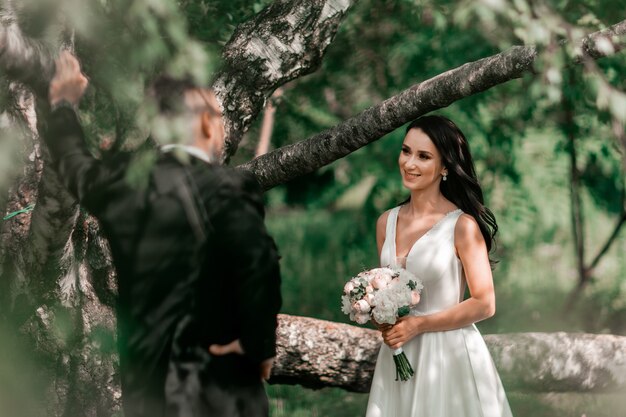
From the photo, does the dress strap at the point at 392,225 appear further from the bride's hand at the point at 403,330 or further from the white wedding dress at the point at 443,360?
the bride's hand at the point at 403,330

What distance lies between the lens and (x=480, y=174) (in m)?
8.77

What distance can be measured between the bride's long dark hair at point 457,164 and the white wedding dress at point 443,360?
106mm

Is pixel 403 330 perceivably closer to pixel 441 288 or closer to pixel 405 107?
pixel 441 288

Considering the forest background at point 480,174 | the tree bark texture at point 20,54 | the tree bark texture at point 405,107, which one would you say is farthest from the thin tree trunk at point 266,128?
the tree bark texture at point 20,54

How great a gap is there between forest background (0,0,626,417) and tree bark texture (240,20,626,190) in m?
0.34

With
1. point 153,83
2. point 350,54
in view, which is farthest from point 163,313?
point 350,54

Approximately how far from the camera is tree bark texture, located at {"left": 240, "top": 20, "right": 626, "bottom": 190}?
16.3ft

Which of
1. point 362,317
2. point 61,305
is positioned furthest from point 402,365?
point 61,305

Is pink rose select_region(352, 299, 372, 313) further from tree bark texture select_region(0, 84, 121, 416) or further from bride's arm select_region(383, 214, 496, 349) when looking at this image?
tree bark texture select_region(0, 84, 121, 416)

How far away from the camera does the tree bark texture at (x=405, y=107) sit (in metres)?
4.96

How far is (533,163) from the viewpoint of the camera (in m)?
9.34

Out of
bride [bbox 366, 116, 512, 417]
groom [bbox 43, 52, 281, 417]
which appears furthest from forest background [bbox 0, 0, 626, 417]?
groom [bbox 43, 52, 281, 417]

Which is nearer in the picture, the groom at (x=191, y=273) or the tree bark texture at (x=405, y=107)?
the groom at (x=191, y=273)

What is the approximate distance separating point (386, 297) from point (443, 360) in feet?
1.55
